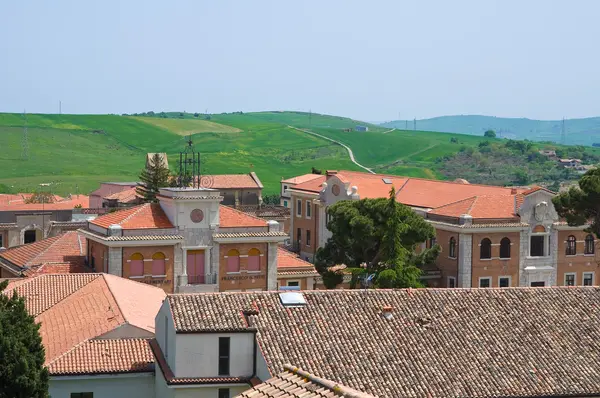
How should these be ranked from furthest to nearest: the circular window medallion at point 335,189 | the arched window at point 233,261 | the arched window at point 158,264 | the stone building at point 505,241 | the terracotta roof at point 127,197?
the terracotta roof at point 127,197
the circular window medallion at point 335,189
the stone building at point 505,241
the arched window at point 233,261
the arched window at point 158,264

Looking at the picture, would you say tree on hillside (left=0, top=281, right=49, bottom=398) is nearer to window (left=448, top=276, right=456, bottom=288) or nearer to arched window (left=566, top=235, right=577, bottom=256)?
window (left=448, top=276, right=456, bottom=288)

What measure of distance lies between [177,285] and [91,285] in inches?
379

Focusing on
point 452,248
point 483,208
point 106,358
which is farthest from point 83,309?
point 483,208

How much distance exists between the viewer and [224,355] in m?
28.6

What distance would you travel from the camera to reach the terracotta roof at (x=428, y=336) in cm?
2736

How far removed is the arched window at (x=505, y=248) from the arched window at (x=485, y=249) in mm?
822

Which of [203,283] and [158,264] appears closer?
[158,264]

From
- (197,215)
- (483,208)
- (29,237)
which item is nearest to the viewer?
(197,215)

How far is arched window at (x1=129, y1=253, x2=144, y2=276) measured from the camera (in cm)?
4891

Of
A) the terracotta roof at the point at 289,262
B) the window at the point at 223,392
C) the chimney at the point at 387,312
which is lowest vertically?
the window at the point at 223,392

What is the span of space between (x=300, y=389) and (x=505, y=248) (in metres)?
40.6

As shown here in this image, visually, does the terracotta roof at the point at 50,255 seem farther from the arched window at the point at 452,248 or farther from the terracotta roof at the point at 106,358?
the arched window at the point at 452,248

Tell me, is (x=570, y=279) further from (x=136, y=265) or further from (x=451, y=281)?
(x=136, y=265)

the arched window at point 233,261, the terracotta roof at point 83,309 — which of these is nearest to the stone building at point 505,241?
the arched window at point 233,261
